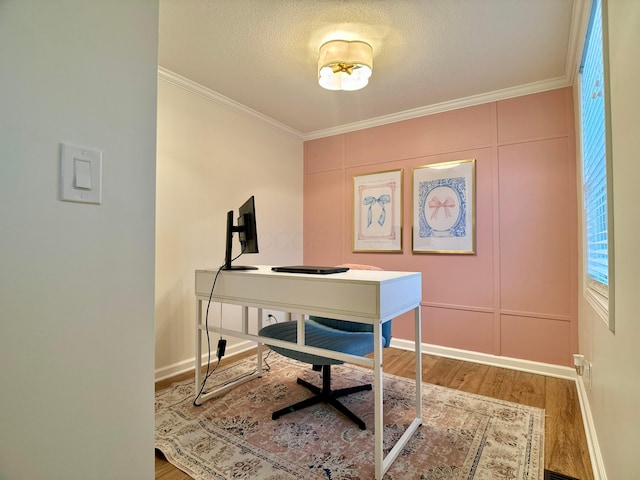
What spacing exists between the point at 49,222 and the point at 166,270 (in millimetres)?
2046

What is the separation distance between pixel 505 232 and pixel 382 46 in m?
1.86

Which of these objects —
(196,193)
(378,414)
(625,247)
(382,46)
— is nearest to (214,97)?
(196,193)

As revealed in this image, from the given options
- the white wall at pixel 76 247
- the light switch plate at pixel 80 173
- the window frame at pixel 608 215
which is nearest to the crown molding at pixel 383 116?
the window frame at pixel 608 215

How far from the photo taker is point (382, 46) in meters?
2.16

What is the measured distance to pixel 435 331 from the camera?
122 inches

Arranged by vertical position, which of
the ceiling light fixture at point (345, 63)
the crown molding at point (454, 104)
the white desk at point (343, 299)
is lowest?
the white desk at point (343, 299)

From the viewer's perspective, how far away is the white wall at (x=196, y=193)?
2.53 metres

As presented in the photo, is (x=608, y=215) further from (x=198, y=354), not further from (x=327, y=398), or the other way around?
(x=198, y=354)

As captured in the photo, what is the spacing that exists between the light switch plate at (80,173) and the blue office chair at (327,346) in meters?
1.35

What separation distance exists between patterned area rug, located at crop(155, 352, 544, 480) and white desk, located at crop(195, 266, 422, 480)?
15cm

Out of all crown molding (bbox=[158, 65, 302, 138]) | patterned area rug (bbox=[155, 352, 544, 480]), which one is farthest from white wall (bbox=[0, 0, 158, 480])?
crown molding (bbox=[158, 65, 302, 138])

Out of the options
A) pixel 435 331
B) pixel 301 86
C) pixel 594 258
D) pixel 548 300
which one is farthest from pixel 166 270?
pixel 548 300

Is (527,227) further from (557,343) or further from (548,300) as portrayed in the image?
(557,343)

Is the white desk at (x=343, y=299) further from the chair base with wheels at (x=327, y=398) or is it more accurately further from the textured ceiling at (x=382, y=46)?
the textured ceiling at (x=382, y=46)
